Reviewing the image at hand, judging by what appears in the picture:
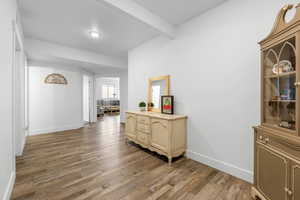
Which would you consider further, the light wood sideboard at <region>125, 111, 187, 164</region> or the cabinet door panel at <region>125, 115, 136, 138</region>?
the cabinet door panel at <region>125, 115, 136, 138</region>

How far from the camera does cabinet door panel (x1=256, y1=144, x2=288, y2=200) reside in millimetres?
1130

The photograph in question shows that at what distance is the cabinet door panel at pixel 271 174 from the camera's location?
1.13m

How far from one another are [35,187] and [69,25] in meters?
2.87

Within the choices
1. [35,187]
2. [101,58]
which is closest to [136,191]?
[35,187]

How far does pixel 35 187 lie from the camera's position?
5.63 ft

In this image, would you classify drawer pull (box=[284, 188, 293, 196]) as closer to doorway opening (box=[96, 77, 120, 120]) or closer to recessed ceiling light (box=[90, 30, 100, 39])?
recessed ceiling light (box=[90, 30, 100, 39])

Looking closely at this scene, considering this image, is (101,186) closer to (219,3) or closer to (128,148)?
(128,148)

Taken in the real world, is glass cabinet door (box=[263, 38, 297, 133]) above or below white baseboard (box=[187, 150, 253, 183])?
above

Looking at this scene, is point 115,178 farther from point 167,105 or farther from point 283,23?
point 283,23

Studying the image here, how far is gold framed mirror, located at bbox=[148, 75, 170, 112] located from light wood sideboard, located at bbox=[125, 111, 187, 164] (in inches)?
21.0

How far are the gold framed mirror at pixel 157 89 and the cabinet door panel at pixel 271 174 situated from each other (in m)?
1.89

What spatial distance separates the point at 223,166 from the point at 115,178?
5.54ft

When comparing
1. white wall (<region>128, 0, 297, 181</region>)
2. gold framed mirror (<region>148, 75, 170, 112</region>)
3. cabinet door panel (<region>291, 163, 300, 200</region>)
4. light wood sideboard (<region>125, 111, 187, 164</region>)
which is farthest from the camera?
gold framed mirror (<region>148, 75, 170, 112</region>)

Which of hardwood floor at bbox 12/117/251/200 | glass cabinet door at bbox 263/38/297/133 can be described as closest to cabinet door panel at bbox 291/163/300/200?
glass cabinet door at bbox 263/38/297/133
